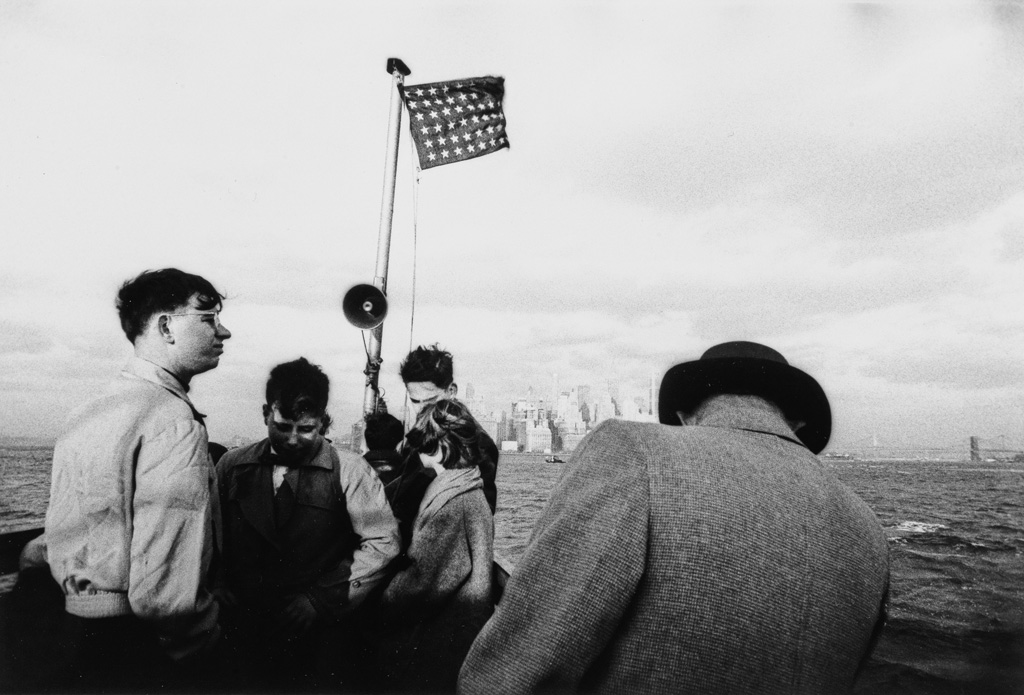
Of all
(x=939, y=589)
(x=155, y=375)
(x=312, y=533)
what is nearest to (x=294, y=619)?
(x=312, y=533)

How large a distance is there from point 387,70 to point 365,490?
435 cm

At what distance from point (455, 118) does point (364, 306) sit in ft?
8.19

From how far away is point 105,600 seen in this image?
5.75 ft

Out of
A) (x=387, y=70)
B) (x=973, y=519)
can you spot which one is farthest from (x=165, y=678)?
(x=973, y=519)

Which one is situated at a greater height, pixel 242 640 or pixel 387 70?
pixel 387 70

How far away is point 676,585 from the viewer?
1.28 meters

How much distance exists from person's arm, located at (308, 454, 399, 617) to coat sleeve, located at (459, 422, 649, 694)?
50.9 inches

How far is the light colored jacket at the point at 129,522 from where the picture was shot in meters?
1.75

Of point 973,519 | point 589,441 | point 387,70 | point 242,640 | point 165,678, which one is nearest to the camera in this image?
point 589,441

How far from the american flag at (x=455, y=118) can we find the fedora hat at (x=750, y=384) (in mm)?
4556

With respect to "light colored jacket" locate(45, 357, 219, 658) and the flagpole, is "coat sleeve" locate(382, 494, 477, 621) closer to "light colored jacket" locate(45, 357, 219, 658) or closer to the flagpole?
"light colored jacket" locate(45, 357, 219, 658)

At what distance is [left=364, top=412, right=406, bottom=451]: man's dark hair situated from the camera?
3768 millimetres

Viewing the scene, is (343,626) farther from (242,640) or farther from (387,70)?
(387,70)

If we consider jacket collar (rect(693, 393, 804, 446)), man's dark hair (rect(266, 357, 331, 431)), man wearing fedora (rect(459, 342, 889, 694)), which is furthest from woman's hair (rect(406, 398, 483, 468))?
man wearing fedora (rect(459, 342, 889, 694))
